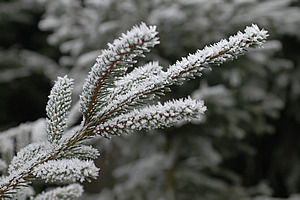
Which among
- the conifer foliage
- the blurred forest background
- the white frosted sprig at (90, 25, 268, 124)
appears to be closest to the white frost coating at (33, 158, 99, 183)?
the conifer foliage

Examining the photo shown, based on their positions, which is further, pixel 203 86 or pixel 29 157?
pixel 203 86

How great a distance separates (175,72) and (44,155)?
0.29 m

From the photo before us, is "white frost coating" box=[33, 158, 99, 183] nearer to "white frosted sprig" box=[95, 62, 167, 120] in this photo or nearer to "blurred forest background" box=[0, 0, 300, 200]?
"white frosted sprig" box=[95, 62, 167, 120]

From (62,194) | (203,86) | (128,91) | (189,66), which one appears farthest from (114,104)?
(203,86)

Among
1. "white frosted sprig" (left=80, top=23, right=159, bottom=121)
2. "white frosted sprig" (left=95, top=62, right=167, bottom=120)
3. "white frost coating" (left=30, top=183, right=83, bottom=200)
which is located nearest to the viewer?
"white frosted sprig" (left=80, top=23, right=159, bottom=121)

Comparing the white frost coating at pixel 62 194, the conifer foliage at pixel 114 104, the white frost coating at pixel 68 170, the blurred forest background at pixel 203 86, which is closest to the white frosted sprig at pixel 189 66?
the conifer foliage at pixel 114 104

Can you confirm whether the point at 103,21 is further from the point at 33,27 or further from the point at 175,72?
the point at 33,27

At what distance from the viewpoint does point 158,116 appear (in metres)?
0.47

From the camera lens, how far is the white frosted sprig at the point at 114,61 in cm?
38

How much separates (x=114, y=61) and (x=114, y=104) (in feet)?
0.37

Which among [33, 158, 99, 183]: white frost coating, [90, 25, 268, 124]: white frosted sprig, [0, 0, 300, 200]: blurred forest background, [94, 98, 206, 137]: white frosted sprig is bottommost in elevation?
[33, 158, 99, 183]: white frost coating

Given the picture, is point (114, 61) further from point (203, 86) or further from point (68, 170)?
point (203, 86)

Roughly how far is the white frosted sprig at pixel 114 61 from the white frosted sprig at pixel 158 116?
0.06 m

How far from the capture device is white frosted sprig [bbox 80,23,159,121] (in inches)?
15.1
